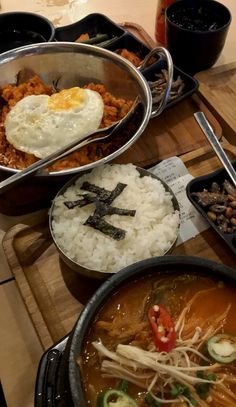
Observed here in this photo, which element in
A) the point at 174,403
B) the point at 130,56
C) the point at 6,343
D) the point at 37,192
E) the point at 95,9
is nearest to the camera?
the point at 174,403

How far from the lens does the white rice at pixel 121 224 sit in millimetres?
1663

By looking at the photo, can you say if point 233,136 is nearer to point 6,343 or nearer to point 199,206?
point 199,206

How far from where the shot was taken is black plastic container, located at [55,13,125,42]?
108 inches

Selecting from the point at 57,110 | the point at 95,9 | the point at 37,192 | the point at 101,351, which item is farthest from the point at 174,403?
the point at 95,9

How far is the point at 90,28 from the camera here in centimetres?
283

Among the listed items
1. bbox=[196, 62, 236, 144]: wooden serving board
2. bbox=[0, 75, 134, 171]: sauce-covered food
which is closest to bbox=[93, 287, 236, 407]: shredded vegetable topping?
bbox=[0, 75, 134, 171]: sauce-covered food

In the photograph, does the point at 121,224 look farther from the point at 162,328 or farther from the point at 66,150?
the point at 162,328

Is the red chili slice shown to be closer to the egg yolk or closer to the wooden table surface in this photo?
the wooden table surface

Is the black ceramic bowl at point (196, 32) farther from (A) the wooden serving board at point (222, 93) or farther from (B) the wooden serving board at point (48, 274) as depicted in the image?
(B) the wooden serving board at point (48, 274)

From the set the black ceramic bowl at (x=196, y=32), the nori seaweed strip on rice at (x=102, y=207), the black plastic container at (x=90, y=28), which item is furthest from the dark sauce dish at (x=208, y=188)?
the black plastic container at (x=90, y=28)

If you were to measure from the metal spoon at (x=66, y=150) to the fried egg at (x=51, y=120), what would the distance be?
0.05m

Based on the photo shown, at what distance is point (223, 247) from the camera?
6.19 ft

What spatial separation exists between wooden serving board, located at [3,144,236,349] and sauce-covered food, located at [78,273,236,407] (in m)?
0.41

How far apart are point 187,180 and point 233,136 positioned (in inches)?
17.3
